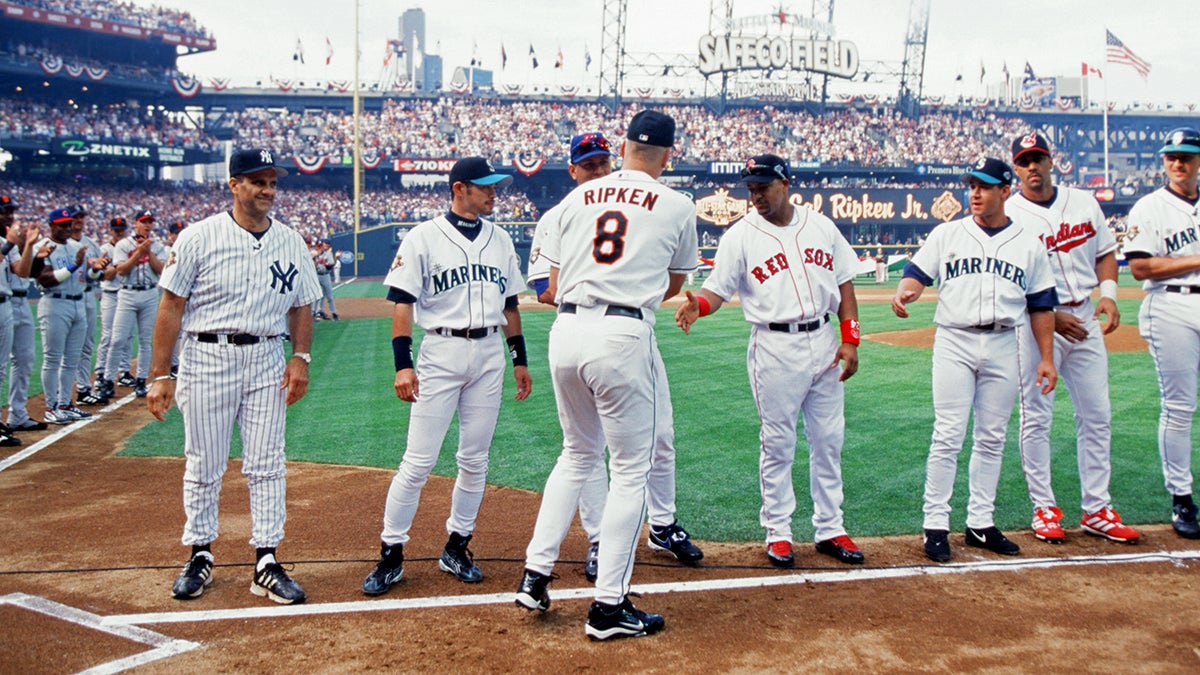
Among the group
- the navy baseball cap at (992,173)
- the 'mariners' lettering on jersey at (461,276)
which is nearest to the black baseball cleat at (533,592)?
the 'mariners' lettering on jersey at (461,276)

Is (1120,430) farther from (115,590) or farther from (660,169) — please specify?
(115,590)

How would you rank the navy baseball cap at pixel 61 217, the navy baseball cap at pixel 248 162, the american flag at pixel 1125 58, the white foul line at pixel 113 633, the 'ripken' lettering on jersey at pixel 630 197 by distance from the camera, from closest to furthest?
the white foul line at pixel 113 633 → the 'ripken' lettering on jersey at pixel 630 197 → the navy baseball cap at pixel 248 162 → the navy baseball cap at pixel 61 217 → the american flag at pixel 1125 58

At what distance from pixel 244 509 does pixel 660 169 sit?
363 cm

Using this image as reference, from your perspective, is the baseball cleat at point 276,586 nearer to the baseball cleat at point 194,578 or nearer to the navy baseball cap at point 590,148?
the baseball cleat at point 194,578

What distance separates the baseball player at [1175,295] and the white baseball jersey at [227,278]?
15.2 feet

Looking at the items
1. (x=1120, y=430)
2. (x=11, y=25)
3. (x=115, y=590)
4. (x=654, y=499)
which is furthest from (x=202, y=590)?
(x=11, y=25)

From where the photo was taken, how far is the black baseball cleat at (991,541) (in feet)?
15.4

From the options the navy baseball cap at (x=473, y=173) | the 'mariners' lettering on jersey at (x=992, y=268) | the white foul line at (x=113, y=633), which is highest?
the navy baseball cap at (x=473, y=173)

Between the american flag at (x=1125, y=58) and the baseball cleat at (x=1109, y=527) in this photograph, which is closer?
the baseball cleat at (x=1109, y=527)

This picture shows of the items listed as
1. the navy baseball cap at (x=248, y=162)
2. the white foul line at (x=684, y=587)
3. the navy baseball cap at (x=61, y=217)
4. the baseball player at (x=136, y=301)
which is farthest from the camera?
the baseball player at (x=136, y=301)

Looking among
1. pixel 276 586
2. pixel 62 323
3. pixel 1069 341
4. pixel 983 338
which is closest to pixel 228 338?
pixel 276 586

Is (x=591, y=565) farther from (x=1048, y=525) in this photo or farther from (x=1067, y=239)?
(x=1067, y=239)

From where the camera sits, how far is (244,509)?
19.0 ft

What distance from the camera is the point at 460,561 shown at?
441cm
